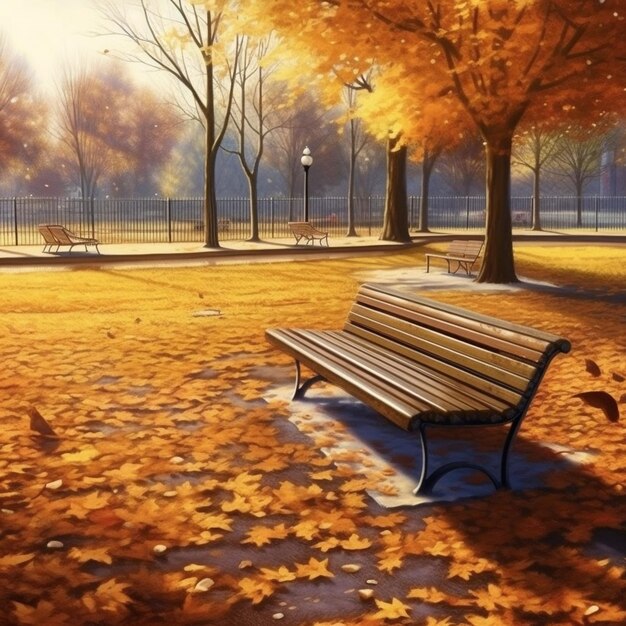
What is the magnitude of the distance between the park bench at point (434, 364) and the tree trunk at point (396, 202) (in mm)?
23293

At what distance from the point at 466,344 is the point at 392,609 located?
225 centimetres

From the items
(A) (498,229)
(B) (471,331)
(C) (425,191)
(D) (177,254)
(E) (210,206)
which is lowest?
(D) (177,254)

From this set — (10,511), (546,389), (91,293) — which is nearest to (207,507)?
(10,511)

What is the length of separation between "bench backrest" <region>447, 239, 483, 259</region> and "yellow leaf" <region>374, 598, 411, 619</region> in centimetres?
1496

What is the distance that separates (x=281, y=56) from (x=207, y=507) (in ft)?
38.7

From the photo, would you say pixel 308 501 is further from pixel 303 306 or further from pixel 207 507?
pixel 303 306

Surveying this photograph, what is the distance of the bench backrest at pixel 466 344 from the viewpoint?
495 centimetres

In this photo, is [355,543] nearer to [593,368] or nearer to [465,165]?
[593,368]

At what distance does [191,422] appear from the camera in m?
6.67

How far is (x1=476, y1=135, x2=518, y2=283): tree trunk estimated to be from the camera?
56.1 feet

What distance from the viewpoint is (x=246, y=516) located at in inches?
188

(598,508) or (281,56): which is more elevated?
(281,56)

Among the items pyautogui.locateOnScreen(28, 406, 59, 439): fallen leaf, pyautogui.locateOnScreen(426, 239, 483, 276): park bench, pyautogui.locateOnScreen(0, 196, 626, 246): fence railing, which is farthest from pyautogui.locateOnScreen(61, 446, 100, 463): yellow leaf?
pyautogui.locateOnScreen(0, 196, 626, 246): fence railing

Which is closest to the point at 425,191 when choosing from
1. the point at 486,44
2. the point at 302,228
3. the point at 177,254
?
the point at 302,228
